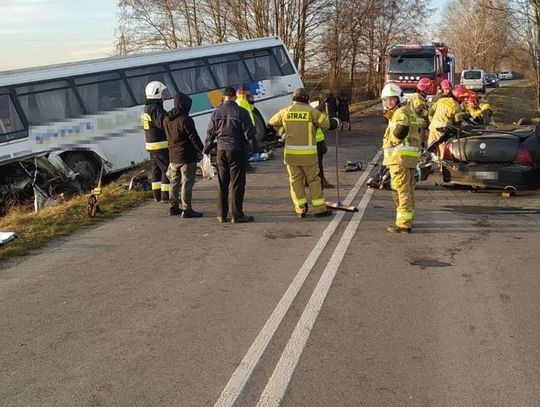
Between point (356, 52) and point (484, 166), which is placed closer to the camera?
point (484, 166)

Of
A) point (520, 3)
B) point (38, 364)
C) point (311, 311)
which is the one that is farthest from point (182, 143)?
point (520, 3)

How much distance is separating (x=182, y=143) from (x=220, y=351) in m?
4.61

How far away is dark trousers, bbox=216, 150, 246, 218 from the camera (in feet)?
25.2

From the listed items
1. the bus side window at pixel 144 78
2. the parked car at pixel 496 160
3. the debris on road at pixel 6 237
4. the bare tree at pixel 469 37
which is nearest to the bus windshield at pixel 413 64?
the bus side window at pixel 144 78

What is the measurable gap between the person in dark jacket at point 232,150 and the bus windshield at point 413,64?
1657cm

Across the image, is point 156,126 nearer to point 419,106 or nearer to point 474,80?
point 419,106

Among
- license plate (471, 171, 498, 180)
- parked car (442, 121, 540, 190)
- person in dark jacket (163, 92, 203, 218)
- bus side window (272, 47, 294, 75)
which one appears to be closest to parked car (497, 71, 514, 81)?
bus side window (272, 47, 294, 75)

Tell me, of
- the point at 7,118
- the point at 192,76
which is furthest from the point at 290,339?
the point at 192,76

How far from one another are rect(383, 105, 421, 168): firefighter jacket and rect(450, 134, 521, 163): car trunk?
2.54m

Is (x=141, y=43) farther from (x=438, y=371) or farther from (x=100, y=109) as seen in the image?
(x=438, y=371)

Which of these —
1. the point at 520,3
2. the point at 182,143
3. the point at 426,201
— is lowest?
the point at 426,201

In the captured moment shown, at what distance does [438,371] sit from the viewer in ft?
11.8

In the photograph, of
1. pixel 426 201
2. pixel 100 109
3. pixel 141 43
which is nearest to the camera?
pixel 426 201

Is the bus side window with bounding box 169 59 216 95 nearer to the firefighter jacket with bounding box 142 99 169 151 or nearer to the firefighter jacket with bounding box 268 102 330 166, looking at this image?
the firefighter jacket with bounding box 142 99 169 151
